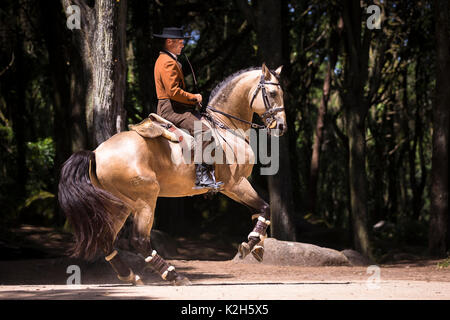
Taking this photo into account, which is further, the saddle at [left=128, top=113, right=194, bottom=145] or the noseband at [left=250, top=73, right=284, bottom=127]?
the noseband at [left=250, top=73, right=284, bottom=127]

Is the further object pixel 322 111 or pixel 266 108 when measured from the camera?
pixel 322 111

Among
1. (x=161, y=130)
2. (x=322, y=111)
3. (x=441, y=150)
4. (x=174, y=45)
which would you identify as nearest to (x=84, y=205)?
(x=161, y=130)

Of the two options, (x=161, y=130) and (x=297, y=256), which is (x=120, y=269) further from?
(x=297, y=256)

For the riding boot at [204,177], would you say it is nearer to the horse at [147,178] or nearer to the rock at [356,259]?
the horse at [147,178]

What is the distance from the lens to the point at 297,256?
14094 mm

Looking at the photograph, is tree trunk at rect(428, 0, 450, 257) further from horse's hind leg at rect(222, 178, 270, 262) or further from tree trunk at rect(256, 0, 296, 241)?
horse's hind leg at rect(222, 178, 270, 262)

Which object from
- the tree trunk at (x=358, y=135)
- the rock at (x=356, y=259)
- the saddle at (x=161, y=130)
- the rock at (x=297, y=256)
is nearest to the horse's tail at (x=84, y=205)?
the saddle at (x=161, y=130)

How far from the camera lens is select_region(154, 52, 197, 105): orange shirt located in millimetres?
9438

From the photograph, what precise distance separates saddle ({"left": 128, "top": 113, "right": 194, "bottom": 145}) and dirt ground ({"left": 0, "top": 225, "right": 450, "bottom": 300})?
2.12 meters

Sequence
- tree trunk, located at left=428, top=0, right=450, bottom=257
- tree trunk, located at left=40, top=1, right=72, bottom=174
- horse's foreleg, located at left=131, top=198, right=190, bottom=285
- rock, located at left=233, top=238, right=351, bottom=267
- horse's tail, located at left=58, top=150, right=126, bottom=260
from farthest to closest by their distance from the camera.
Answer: tree trunk, located at left=40, top=1, right=72, bottom=174 < tree trunk, located at left=428, top=0, right=450, bottom=257 < rock, located at left=233, top=238, right=351, bottom=267 < horse's foreleg, located at left=131, top=198, right=190, bottom=285 < horse's tail, located at left=58, top=150, right=126, bottom=260

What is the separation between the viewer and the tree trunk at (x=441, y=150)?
16.7 meters

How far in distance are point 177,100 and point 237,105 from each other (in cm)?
97

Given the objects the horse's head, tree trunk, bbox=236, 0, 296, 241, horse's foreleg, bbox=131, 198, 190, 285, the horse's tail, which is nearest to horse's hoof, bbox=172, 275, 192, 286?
horse's foreleg, bbox=131, 198, 190, 285

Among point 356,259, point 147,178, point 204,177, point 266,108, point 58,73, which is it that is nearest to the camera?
point 147,178
